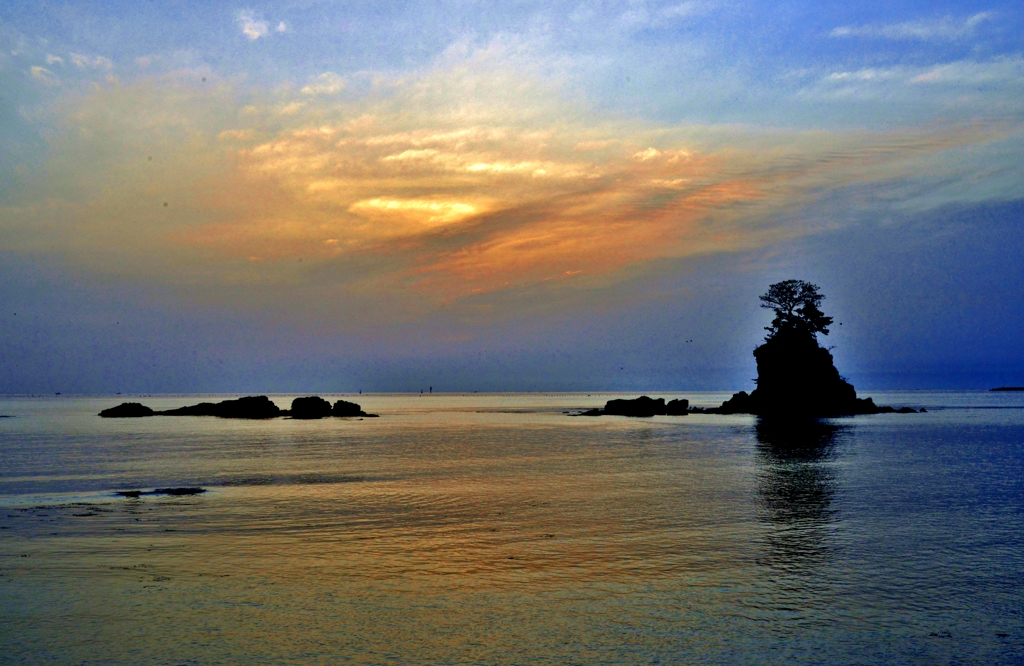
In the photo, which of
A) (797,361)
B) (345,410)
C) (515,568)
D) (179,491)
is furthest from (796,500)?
(345,410)

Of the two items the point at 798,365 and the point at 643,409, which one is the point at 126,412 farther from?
the point at 798,365

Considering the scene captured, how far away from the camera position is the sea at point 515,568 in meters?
12.6

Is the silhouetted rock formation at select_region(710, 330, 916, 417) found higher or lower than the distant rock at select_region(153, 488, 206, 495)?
higher

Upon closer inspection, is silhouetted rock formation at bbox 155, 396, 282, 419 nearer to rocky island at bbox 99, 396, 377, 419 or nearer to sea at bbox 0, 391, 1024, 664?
rocky island at bbox 99, 396, 377, 419

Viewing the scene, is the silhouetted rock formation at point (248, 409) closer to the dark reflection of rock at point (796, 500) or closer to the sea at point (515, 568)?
the sea at point (515, 568)

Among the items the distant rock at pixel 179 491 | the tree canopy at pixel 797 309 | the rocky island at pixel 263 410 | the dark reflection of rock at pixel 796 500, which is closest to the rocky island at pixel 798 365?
the tree canopy at pixel 797 309

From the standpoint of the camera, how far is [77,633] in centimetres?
1327

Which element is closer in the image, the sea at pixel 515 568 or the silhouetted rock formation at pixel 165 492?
the sea at pixel 515 568

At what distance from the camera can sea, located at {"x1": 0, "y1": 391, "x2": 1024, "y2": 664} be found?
1265 cm

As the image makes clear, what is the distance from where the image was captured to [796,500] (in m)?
30.2

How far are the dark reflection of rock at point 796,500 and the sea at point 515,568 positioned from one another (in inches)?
6.7

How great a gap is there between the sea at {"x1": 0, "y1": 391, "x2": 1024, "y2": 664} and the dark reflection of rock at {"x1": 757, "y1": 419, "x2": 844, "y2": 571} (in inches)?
6.7

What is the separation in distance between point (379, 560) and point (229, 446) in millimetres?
49301

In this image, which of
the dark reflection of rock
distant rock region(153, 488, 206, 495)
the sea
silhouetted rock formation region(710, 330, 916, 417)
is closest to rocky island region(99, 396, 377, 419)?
silhouetted rock formation region(710, 330, 916, 417)
